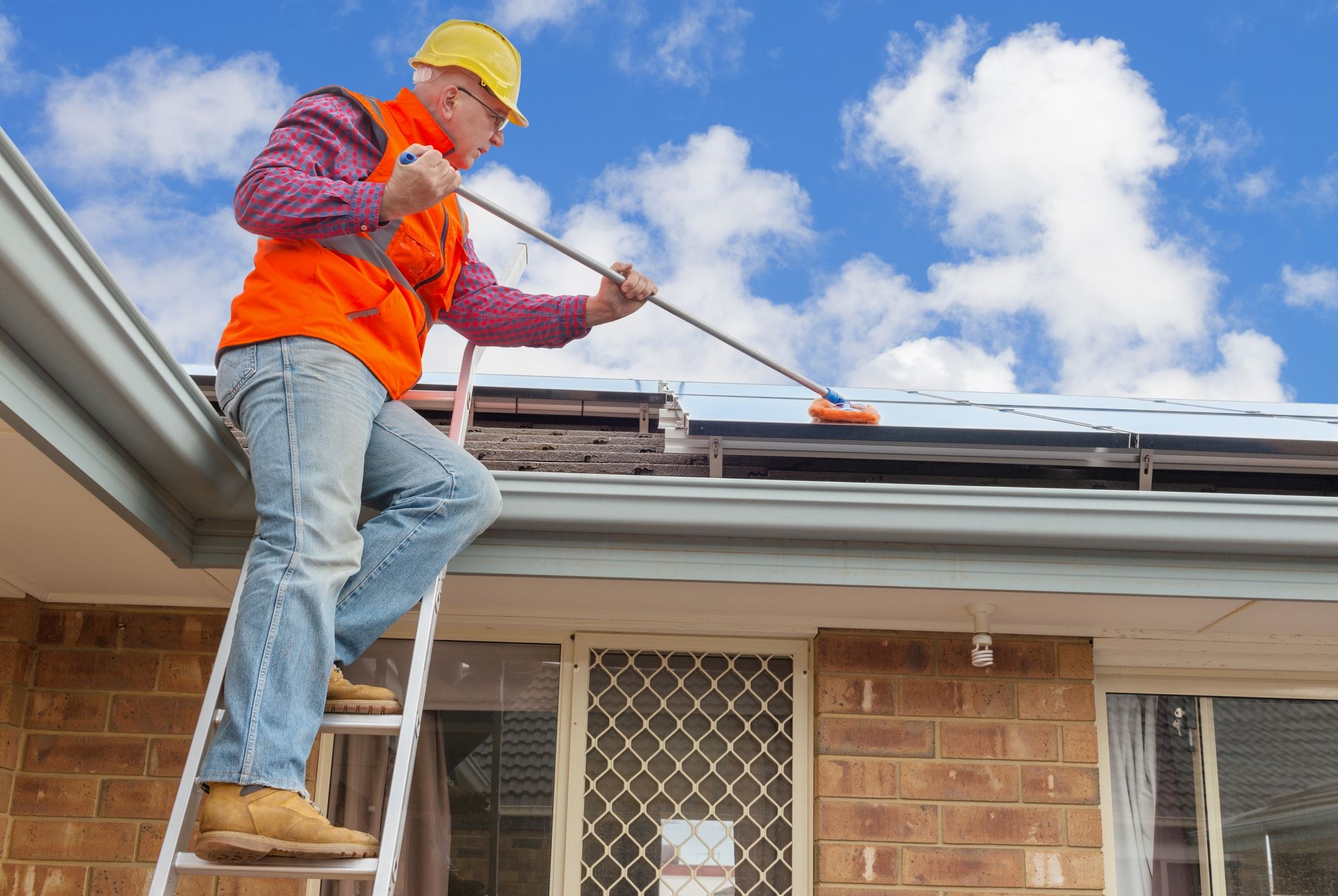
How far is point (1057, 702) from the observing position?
4121mm

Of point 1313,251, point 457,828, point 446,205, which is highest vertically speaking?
point 1313,251

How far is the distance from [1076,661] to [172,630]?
111 inches

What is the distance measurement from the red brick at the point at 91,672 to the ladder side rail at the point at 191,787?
49.0 inches

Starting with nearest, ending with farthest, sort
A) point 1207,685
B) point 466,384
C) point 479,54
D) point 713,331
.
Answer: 1. point 479,54
2. point 466,384
3. point 713,331
4. point 1207,685

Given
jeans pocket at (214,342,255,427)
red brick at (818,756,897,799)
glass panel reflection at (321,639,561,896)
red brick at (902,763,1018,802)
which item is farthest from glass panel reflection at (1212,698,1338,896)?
jeans pocket at (214,342,255,427)

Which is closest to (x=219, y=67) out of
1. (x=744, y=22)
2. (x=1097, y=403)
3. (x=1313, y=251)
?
(x=744, y=22)

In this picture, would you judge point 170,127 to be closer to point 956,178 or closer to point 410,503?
point 956,178

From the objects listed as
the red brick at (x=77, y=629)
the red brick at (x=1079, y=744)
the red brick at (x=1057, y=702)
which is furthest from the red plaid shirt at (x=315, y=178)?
the red brick at (x=1079, y=744)

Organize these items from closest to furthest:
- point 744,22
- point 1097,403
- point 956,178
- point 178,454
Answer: point 178,454, point 1097,403, point 956,178, point 744,22

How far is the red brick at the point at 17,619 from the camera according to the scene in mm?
3980

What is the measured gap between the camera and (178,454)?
120 inches

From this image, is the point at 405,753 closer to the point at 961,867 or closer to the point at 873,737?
the point at 873,737

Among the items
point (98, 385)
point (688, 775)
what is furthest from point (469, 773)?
point (98, 385)

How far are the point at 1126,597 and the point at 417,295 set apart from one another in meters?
2.09
